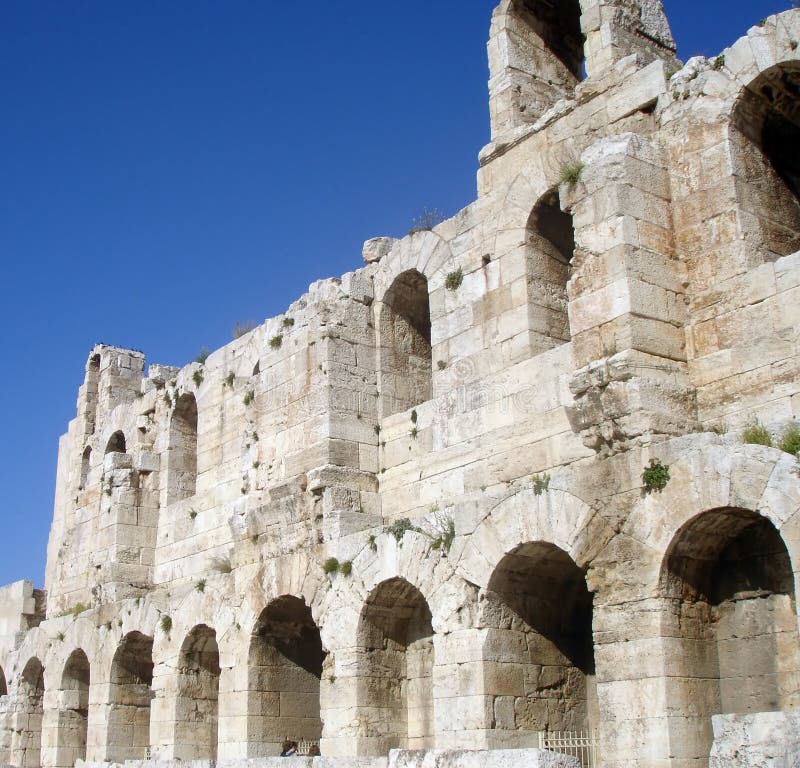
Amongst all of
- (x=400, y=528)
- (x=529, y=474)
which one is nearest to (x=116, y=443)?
(x=400, y=528)

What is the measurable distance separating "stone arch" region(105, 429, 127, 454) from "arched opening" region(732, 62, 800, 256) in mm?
13946

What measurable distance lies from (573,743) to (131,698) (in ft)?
30.0

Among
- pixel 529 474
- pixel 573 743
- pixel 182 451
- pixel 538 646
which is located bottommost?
pixel 573 743

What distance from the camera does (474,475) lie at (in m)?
12.4

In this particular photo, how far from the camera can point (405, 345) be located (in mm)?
15211

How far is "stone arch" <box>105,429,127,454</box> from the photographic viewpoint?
21352mm

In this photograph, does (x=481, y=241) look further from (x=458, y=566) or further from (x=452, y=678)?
(x=452, y=678)

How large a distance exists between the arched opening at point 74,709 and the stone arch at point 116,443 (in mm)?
4177

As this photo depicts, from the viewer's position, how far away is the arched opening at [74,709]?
18750 millimetres

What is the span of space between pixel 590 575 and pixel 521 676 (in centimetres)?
176

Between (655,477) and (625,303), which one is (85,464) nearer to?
A: (625,303)

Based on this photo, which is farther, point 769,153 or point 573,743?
point 769,153

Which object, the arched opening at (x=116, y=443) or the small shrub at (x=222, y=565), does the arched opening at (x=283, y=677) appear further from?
the arched opening at (x=116, y=443)

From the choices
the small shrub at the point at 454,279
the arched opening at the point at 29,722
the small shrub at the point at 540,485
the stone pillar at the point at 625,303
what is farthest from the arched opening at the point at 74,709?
the stone pillar at the point at 625,303
